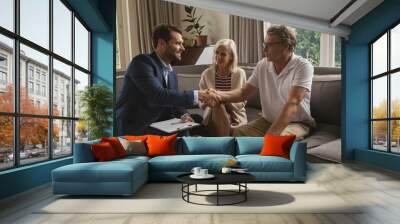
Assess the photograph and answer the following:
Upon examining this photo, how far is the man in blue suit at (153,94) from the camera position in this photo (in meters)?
8.45

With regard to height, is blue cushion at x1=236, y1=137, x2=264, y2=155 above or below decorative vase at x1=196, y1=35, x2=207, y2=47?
below

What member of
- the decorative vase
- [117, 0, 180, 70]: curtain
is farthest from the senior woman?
[117, 0, 180, 70]: curtain

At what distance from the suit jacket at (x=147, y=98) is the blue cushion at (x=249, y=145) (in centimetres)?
198

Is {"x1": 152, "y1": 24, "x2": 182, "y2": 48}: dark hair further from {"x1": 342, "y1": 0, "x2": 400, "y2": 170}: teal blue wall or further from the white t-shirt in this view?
{"x1": 342, "y1": 0, "x2": 400, "y2": 170}: teal blue wall

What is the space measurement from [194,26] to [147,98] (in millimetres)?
1917

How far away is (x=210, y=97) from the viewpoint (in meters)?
8.62

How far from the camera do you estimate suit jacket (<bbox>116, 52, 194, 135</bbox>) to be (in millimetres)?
8453

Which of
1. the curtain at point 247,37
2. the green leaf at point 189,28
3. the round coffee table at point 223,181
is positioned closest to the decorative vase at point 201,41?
the green leaf at point 189,28

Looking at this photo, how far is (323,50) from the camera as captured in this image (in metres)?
9.14

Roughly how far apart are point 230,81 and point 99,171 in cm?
445

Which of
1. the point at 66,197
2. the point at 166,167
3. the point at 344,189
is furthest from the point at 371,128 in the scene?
the point at 66,197

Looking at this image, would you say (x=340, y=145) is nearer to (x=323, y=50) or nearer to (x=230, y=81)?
(x=323, y=50)

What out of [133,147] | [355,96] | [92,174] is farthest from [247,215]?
[355,96]

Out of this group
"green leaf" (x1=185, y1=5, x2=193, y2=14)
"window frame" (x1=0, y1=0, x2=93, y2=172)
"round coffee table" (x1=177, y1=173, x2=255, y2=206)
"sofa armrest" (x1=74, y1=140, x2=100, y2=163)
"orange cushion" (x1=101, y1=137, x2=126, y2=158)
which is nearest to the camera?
"round coffee table" (x1=177, y1=173, x2=255, y2=206)
